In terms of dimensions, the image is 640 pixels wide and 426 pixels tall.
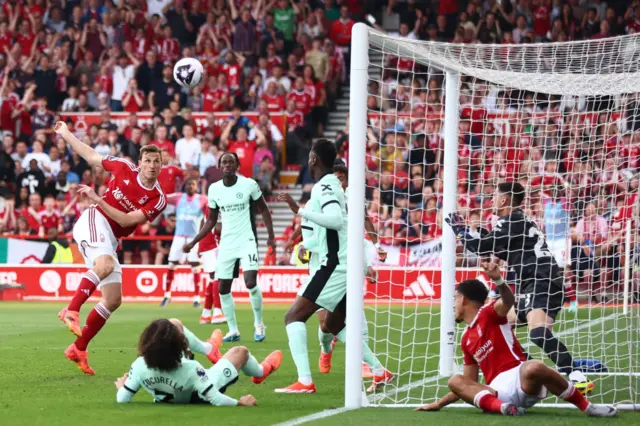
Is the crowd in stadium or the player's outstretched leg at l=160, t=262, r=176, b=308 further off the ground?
the crowd in stadium

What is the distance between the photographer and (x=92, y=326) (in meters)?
10.0

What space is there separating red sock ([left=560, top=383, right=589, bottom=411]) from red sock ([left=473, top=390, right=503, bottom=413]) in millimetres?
444

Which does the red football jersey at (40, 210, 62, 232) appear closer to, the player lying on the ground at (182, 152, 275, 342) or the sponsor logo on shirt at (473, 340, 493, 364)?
the player lying on the ground at (182, 152, 275, 342)

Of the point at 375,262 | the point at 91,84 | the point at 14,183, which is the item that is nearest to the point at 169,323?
the point at 375,262

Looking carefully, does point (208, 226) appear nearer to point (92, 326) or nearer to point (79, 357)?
point (92, 326)

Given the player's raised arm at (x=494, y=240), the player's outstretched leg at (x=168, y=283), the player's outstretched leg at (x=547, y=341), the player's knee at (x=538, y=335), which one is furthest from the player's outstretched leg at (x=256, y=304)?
the player's outstretched leg at (x=168, y=283)

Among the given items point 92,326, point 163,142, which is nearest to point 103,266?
point 92,326

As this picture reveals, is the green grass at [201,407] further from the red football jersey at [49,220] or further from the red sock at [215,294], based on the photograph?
the red football jersey at [49,220]

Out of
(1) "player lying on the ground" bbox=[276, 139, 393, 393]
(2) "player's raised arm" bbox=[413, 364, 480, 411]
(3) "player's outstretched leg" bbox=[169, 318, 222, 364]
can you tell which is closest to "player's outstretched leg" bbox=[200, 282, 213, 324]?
(3) "player's outstretched leg" bbox=[169, 318, 222, 364]

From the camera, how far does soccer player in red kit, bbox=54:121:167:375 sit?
1003 cm

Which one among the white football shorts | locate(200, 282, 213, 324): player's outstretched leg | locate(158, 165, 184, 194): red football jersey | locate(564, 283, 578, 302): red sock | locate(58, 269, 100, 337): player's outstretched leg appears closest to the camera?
locate(58, 269, 100, 337): player's outstretched leg

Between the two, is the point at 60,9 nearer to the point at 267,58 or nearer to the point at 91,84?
the point at 91,84

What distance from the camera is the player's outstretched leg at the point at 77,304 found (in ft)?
31.7

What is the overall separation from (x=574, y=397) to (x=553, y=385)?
22 cm
